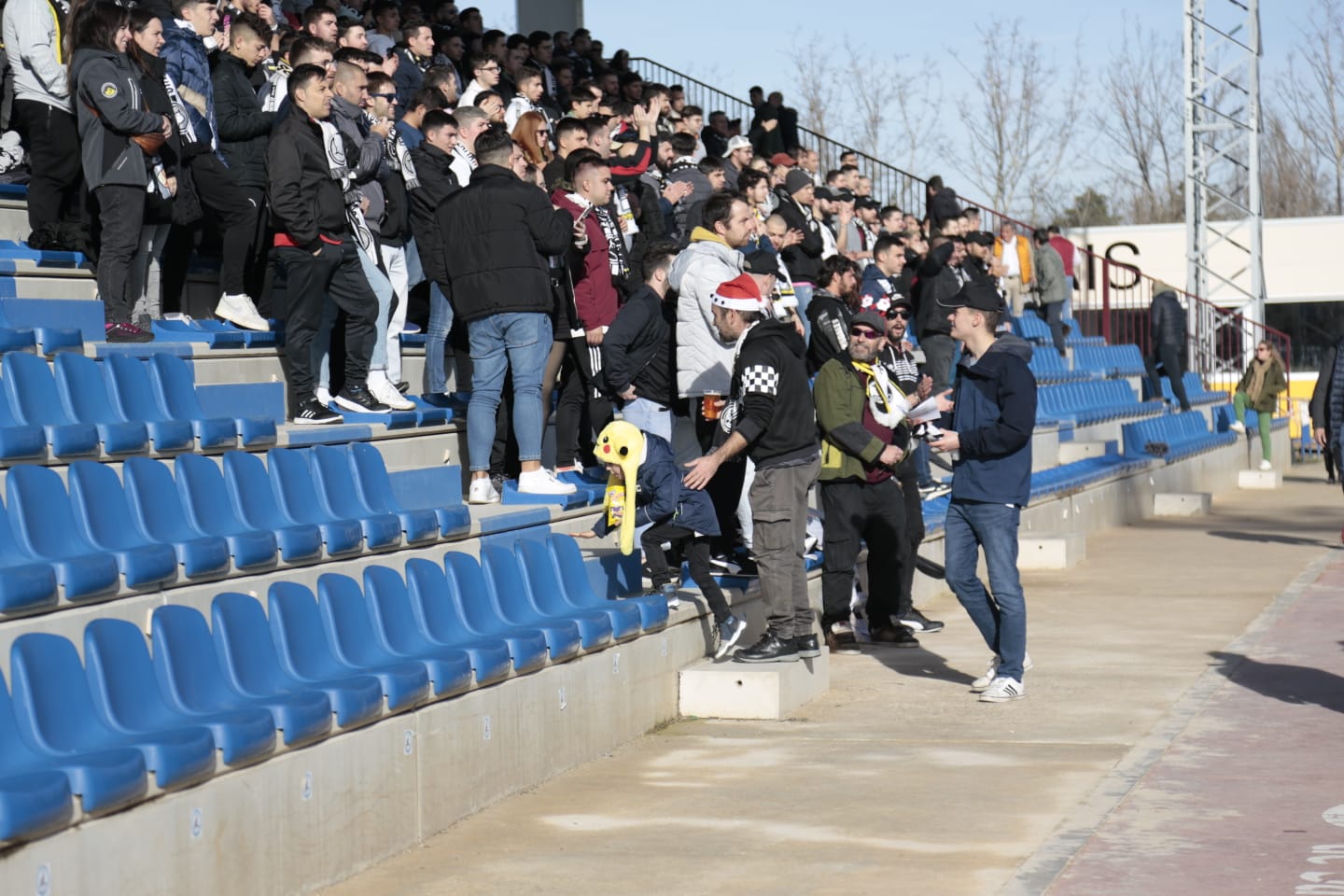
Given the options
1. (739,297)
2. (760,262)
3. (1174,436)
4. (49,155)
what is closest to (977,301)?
(739,297)

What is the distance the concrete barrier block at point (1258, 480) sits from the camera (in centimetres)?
2239

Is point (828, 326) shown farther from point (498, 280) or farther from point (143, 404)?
point (143, 404)

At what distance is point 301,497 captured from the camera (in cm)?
737

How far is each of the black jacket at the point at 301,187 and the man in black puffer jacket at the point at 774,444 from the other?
221cm

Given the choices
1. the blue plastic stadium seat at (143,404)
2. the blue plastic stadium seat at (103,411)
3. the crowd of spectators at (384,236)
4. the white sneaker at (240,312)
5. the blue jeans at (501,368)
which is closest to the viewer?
the blue plastic stadium seat at (103,411)

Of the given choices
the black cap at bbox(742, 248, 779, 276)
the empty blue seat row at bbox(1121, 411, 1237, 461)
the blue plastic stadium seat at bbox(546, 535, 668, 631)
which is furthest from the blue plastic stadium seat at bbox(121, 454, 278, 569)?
the empty blue seat row at bbox(1121, 411, 1237, 461)

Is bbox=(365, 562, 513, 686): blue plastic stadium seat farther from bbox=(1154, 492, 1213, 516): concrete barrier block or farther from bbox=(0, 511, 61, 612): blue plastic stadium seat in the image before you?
bbox=(1154, 492, 1213, 516): concrete barrier block

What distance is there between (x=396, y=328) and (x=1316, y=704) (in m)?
5.33

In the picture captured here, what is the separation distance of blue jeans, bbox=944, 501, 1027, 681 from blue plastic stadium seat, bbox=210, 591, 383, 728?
3.52 meters

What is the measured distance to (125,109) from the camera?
27.5 ft

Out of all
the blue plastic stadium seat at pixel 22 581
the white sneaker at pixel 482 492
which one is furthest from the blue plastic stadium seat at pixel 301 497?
the white sneaker at pixel 482 492

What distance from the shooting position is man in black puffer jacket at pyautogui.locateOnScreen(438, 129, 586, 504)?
902 cm

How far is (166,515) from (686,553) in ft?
8.99

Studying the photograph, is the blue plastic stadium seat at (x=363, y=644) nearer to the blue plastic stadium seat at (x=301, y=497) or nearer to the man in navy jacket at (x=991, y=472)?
the blue plastic stadium seat at (x=301, y=497)
